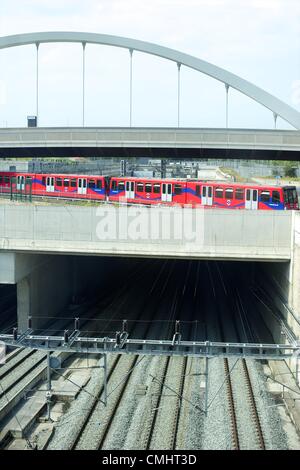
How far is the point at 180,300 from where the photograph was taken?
26.1 m

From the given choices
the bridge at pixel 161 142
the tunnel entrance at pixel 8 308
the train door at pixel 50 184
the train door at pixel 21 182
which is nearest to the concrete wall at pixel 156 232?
the tunnel entrance at pixel 8 308

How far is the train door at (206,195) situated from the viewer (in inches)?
1019

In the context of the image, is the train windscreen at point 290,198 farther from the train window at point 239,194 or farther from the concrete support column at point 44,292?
the concrete support column at point 44,292

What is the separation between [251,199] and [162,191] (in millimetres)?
4417

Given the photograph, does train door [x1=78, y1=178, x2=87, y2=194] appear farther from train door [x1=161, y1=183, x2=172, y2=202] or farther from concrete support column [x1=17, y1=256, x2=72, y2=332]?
concrete support column [x1=17, y1=256, x2=72, y2=332]

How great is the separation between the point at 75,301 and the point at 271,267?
8.73 metres

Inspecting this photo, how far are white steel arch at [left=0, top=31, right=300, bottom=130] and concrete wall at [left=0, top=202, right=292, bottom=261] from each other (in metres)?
19.9

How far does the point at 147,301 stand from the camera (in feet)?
84.9

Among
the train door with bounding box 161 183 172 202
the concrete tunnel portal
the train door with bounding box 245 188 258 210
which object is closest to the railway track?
the concrete tunnel portal

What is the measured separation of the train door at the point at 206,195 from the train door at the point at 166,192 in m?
1.69

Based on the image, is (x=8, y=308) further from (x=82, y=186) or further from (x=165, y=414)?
(x=165, y=414)

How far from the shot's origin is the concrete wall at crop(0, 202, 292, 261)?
17.9 m

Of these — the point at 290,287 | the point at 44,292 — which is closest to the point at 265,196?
the point at 290,287
